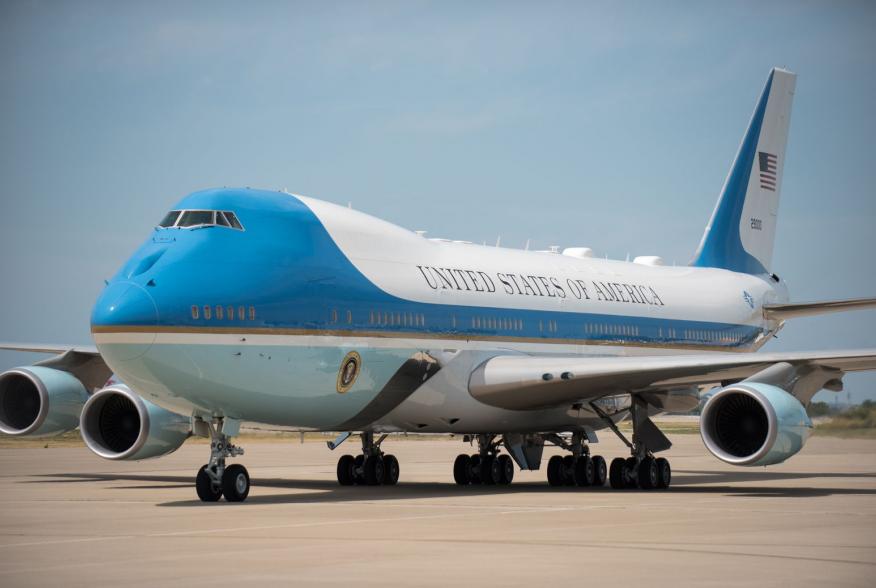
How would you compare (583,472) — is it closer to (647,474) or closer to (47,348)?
(647,474)

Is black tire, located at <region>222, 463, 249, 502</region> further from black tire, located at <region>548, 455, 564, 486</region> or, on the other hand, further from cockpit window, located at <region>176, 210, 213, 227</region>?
black tire, located at <region>548, 455, 564, 486</region>

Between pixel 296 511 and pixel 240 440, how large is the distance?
3656 centimetres

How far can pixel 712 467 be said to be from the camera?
3359 centimetres

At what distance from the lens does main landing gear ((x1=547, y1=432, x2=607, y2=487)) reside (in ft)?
84.5

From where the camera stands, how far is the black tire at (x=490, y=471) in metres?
25.5

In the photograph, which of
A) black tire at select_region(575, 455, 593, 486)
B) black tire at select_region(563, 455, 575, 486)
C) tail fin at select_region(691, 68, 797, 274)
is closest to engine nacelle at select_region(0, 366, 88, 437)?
black tire at select_region(563, 455, 575, 486)

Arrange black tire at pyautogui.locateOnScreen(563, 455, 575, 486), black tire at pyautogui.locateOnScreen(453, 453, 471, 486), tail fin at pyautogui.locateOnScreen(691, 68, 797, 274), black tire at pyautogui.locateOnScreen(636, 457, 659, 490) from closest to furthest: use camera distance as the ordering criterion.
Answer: black tire at pyautogui.locateOnScreen(636, 457, 659, 490)
black tire at pyautogui.locateOnScreen(453, 453, 471, 486)
black tire at pyautogui.locateOnScreen(563, 455, 575, 486)
tail fin at pyautogui.locateOnScreen(691, 68, 797, 274)

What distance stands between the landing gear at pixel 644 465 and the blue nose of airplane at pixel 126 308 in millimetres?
9456

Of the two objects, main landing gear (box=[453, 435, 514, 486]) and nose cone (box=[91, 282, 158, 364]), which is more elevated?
nose cone (box=[91, 282, 158, 364])

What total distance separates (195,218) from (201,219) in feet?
0.30

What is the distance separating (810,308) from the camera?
102ft

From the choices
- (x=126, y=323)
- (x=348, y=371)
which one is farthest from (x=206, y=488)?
(x=348, y=371)

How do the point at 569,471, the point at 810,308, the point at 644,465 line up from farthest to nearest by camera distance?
the point at 810,308 → the point at 569,471 → the point at 644,465

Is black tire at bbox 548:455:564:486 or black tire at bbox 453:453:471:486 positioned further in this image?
black tire at bbox 548:455:564:486
